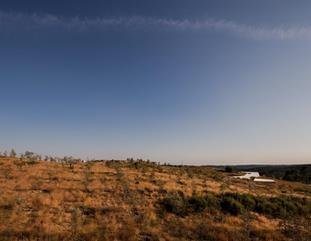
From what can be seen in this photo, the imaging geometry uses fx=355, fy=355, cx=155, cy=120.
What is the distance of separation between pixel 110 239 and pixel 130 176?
16.9 meters

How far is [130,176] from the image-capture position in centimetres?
3055

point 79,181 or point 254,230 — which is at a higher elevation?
point 79,181

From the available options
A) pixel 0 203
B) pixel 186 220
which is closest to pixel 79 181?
pixel 0 203

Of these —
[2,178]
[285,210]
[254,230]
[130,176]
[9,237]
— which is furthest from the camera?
[130,176]

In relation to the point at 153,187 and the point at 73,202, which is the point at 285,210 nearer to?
the point at 153,187

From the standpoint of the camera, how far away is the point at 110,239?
13688mm

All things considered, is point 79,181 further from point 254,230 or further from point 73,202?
point 254,230

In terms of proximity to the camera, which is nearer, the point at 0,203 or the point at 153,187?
the point at 0,203

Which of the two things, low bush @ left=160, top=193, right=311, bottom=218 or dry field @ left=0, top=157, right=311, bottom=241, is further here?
low bush @ left=160, top=193, right=311, bottom=218

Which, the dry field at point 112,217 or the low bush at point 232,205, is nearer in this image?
the dry field at point 112,217

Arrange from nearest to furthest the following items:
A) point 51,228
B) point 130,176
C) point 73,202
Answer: point 51,228
point 73,202
point 130,176

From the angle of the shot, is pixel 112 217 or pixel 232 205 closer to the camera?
pixel 112 217

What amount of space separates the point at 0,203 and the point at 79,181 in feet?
28.3

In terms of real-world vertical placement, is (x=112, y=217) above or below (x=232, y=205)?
below
